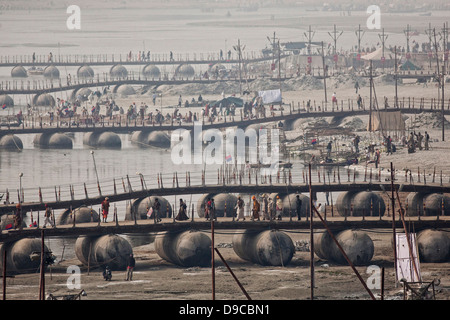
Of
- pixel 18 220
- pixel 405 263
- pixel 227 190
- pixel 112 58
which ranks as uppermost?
pixel 112 58

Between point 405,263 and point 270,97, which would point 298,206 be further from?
point 270,97

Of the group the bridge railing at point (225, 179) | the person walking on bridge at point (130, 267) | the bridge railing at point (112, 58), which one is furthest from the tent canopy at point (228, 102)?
the person walking on bridge at point (130, 267)

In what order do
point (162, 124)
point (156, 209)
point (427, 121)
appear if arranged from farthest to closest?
point (162, 124) → point (427, 121) → point (156, 209)

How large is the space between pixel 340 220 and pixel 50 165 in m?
38.6

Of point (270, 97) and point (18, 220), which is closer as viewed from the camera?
point (18, 220)

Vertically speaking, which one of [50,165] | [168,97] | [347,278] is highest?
[168,97]

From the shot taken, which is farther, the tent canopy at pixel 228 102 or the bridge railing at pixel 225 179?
the tent canopy at pixel 228 102

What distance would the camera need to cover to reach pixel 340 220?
59.8 metres

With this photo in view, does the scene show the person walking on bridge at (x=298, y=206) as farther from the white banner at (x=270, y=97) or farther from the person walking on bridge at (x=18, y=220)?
the white banner at (x=270, y=97)

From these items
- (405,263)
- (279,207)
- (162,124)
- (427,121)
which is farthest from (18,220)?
(427,121)

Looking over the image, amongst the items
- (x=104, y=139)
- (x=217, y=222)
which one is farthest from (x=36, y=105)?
(x=217, y=222)

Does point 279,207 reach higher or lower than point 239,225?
higher

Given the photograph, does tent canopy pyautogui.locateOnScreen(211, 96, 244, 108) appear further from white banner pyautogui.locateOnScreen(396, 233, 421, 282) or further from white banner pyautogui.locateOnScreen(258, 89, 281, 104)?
white banner pyautogui.locateOnScreen(396, 233, 421, 282)
